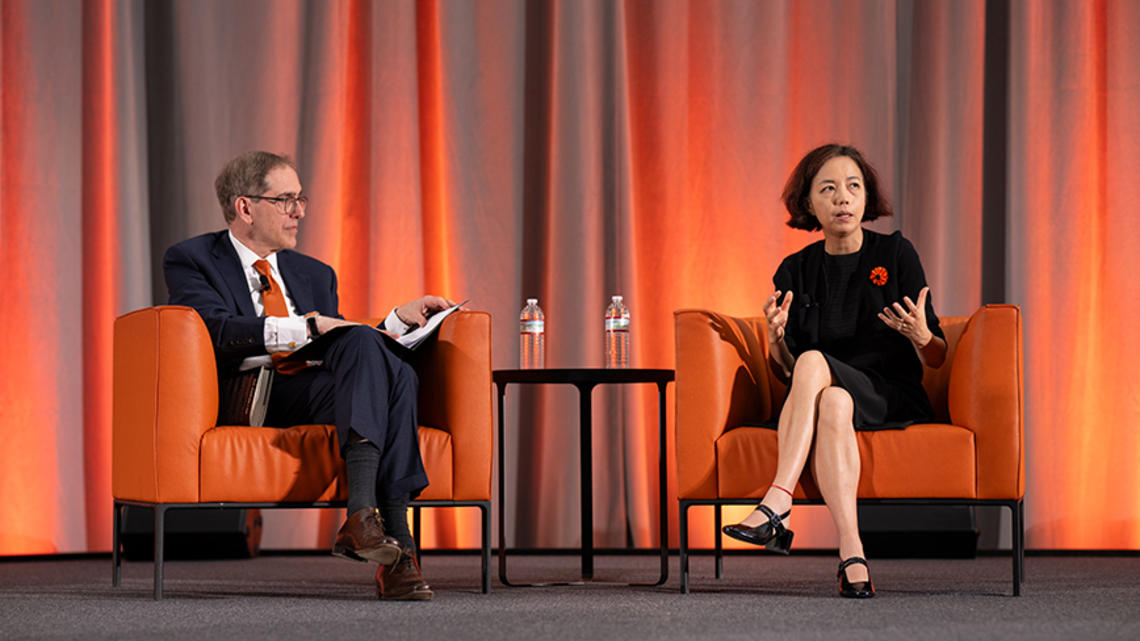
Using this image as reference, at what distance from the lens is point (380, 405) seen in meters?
2.63

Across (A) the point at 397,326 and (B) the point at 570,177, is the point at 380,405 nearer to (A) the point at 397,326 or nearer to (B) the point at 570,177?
(A) the point at 397,326

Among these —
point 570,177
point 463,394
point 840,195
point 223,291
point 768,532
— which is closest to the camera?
point 768,532

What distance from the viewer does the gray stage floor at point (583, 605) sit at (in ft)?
7.06

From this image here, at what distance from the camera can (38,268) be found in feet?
13.1

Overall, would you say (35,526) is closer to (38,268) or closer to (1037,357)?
(38,268)

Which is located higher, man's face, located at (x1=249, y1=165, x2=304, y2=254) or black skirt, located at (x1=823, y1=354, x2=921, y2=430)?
man's face, located at (x1=249, y1=165, x2=304, y2=254)

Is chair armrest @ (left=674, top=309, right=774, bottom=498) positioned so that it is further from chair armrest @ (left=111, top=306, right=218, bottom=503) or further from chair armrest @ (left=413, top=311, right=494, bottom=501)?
chair armrest @ (left=111, top=306, right=218, bottom=503)

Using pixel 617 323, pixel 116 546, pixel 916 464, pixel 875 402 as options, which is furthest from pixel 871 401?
pixel 116 546

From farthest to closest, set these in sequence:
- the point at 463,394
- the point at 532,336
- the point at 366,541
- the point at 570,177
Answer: the point at 570,177 < the point at 532,336 < the point at 463,394 < the point at 366,541

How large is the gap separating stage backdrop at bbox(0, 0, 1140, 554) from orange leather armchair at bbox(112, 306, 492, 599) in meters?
1.28

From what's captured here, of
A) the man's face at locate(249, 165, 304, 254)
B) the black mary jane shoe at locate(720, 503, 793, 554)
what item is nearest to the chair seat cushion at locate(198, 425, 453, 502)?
the man's face at locate(249, 165, 304, 254)

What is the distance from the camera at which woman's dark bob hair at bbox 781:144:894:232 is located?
312 cm

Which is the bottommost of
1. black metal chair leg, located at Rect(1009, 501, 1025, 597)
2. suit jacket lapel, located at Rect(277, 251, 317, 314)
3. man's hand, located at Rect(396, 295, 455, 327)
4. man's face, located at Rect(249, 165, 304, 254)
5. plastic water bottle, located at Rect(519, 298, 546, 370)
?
black metal chair leg, located at Rect(1009, 501, 1025, 597)

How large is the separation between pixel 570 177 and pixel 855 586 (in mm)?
1958
